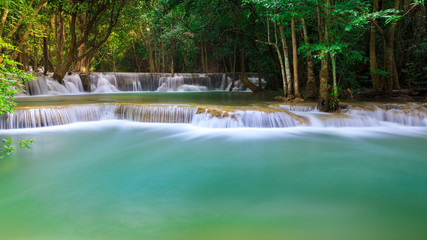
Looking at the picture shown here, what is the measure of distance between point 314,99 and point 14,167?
9823 millimetres

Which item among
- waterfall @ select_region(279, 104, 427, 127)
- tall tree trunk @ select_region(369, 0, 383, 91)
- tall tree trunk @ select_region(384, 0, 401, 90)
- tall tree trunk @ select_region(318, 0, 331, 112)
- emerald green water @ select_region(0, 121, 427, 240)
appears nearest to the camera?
emerald green water @ select_region(0, 121, 427, 240)

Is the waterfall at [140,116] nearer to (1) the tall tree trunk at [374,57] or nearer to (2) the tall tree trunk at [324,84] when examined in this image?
(2) the tall tree trunk at [324,84]

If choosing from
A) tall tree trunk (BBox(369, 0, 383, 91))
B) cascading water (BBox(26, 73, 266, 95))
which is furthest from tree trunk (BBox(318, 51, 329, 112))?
cascading water (BBox(26, 73, 266, 95))

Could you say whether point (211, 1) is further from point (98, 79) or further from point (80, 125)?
point (98, 79)

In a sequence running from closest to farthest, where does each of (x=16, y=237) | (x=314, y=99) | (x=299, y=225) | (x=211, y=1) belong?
(x=16, y=237) < (x=299, y=225) < (x=314, y=99) < (x=211, y=1)

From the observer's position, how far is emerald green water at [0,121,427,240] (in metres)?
3.22

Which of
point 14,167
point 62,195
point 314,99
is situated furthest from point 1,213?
point 314,99

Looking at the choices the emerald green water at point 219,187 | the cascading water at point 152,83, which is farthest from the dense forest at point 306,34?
the emerald green water at point 219,187

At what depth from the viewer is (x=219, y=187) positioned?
4496 millimetres

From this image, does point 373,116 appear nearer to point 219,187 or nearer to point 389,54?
point 389,54

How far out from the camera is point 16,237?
305cm

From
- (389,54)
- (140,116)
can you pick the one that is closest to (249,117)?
(140,116)

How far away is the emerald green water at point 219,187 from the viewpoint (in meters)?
3.22

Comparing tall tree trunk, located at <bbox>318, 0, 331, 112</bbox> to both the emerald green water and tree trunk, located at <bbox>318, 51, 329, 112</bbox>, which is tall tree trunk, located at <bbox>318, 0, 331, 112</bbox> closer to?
tree trunk, located at <bbox>318, 51, 329, 112</bbox>
